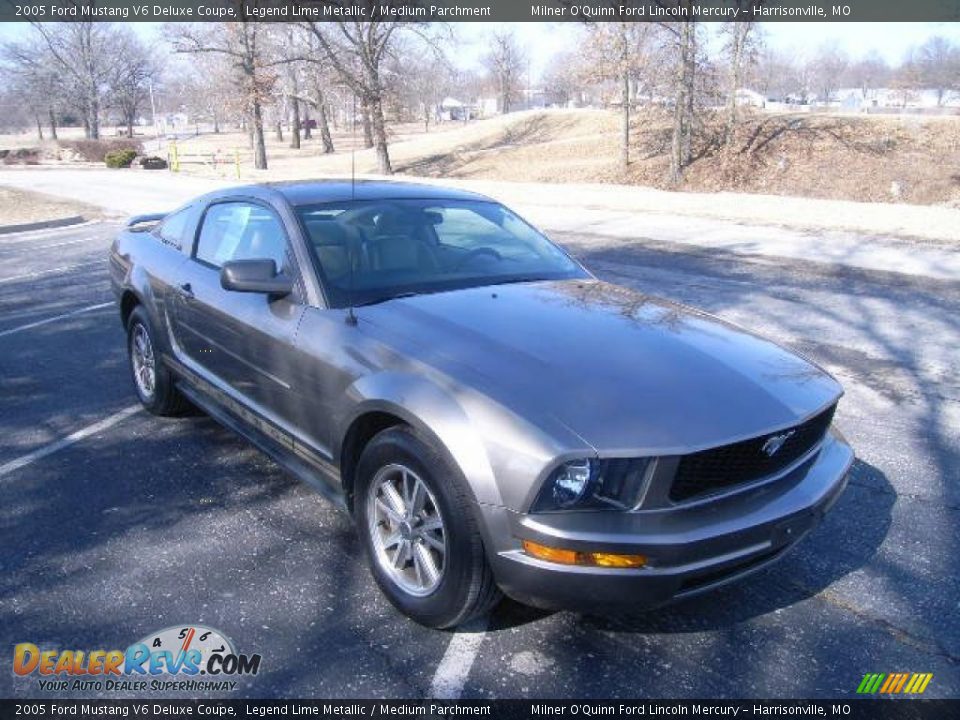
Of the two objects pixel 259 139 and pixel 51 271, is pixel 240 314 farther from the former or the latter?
pixel 259 139

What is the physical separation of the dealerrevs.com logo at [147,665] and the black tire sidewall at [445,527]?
2.01 feet

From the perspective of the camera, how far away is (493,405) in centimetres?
254

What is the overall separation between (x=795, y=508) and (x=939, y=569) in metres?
1.10

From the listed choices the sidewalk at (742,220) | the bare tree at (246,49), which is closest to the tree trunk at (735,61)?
the sidewalk at (742,220)

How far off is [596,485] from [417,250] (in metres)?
1.78

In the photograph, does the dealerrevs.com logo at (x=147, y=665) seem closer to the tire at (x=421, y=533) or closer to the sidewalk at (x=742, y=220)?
the tire at (x=421, y=533)

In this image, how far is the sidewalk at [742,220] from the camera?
1196 cm

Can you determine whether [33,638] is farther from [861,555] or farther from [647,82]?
[647,82]

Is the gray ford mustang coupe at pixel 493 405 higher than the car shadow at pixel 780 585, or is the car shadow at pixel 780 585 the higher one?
the gray ford mustang coupe at pixel 493 405

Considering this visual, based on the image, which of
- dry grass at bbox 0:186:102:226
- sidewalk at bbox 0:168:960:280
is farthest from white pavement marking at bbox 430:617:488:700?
dry grass at bbox 0:186:102:226

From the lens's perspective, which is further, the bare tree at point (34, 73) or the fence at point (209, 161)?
the bare tree at point (34, 73)

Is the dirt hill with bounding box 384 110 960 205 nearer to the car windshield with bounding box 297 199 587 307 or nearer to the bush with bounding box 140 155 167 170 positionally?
the bush with bounding box 140 155 167 170

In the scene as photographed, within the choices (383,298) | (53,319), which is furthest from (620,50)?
(383,298)

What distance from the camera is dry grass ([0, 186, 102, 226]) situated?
56.1 ft
